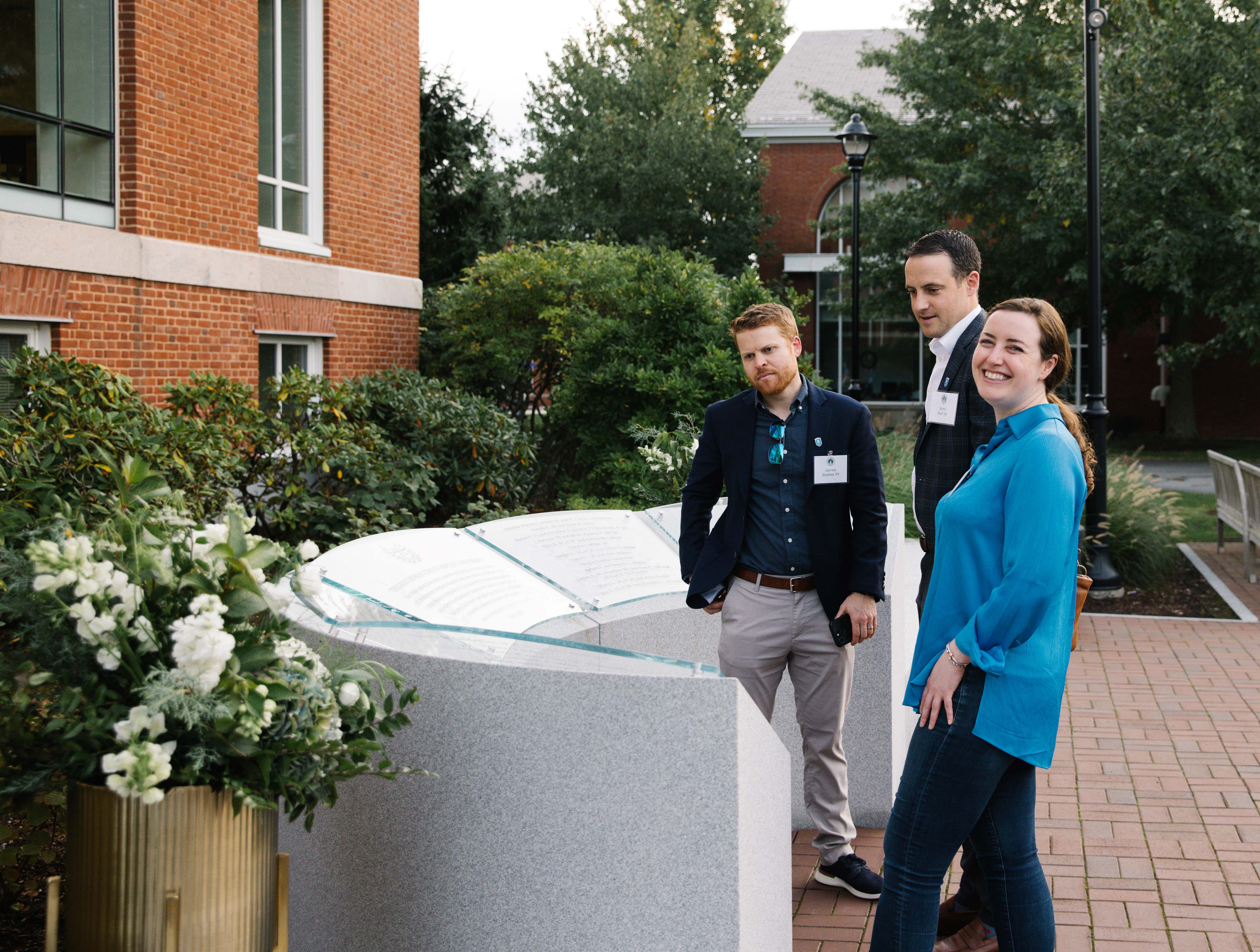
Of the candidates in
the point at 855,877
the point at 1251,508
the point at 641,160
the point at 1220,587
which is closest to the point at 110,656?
the point at 855,877

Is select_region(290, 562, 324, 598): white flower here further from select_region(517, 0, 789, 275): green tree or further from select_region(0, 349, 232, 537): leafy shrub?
select_region(517, 0, 789, 275): green tree

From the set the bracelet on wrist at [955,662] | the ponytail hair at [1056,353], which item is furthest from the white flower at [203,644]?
the ponytail hair at [1056,353]

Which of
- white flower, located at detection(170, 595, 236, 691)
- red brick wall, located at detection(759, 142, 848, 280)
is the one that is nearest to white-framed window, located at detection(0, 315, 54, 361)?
white flower, located at detection(170, 595, 236, 691)

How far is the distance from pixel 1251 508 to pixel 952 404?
835 centimetres

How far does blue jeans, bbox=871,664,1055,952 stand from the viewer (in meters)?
2.82

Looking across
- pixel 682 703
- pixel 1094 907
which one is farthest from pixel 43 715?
pixel 1094 907

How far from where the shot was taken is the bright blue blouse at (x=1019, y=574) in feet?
8.93

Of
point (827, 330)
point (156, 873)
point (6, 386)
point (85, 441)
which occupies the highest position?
point (827, 330)

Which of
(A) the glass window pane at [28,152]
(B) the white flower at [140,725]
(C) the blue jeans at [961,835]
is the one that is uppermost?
(A) the glass window pane at [28,152]

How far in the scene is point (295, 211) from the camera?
11586 mm

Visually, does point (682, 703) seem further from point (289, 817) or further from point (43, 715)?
point (43, 715)

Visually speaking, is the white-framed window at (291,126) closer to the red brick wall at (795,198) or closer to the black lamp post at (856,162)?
the black lamp post at (856,162)

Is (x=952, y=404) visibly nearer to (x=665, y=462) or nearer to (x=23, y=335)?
(x=665, y=462)

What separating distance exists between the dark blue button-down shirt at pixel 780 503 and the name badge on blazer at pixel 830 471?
4 cm
